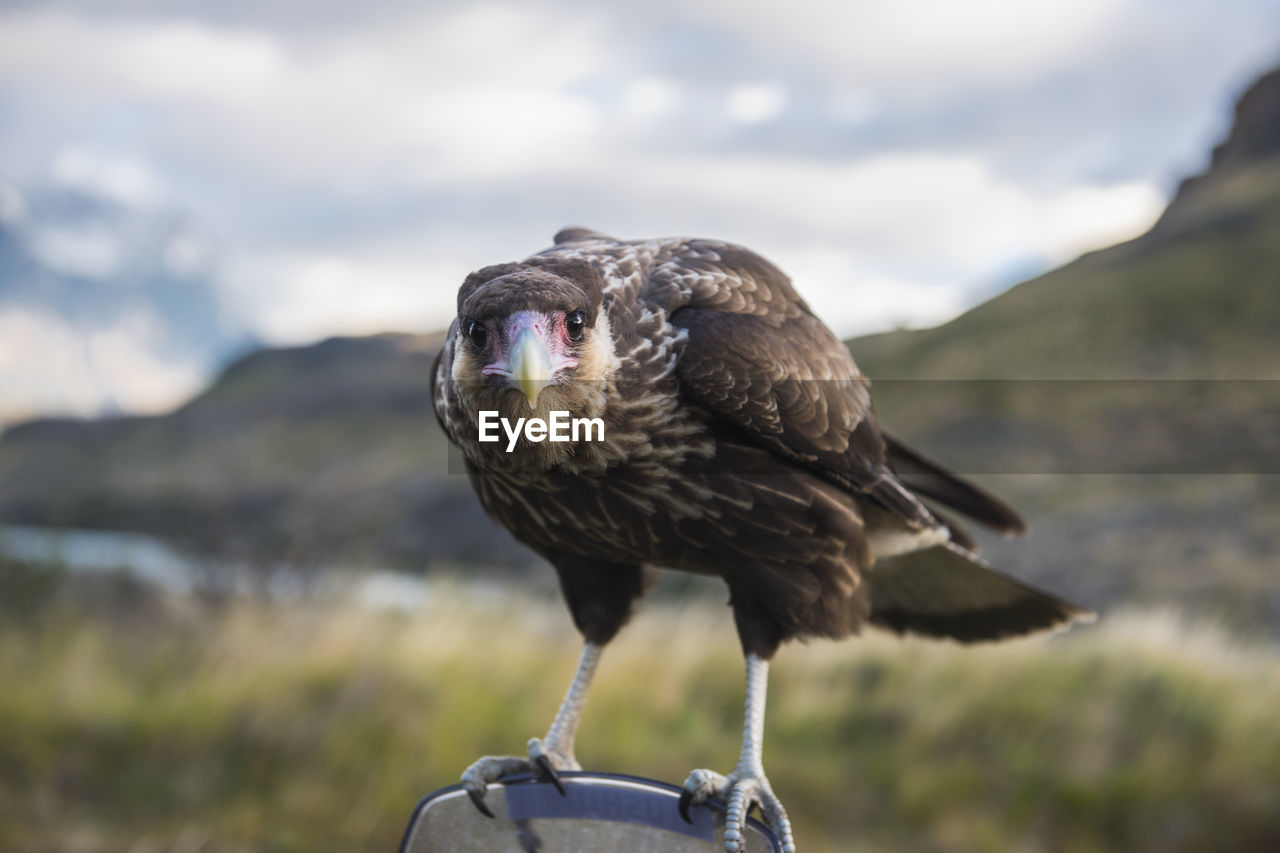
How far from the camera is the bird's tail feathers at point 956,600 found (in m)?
2.69

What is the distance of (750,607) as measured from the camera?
222 cm

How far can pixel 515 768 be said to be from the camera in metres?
2.20

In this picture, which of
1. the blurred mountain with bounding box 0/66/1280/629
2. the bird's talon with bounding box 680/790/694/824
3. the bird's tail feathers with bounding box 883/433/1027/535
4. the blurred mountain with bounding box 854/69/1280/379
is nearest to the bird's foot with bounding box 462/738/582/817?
the bird's talon with bounding box 680/790/694/824

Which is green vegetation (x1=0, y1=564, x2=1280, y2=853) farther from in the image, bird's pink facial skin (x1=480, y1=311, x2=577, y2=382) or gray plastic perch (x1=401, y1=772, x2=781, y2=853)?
bird's pink facial skin (x1=480, y1=311, x2=577, y2=382)

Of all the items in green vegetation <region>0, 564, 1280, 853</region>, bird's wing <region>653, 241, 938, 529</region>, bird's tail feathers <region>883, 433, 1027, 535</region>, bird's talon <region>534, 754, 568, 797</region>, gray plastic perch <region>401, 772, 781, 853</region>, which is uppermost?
bird's wing <region>653, 241, 938, 529</region>

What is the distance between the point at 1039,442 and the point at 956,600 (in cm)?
2528

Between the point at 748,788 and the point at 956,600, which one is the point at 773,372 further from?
the point at 956,600

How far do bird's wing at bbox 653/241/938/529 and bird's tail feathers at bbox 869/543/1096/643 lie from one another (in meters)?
0.26

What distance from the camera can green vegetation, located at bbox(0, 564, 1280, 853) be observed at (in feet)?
19.6

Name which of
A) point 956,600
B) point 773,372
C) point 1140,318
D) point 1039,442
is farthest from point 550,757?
point 1140,318

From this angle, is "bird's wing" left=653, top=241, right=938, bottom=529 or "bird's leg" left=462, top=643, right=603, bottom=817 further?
"bird's wing" left=653, top=241, right=938, bottom=529

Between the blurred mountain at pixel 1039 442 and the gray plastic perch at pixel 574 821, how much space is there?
884 cm

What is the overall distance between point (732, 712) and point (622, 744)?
3.16 feet

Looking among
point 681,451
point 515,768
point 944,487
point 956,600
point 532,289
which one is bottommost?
point 515,768
